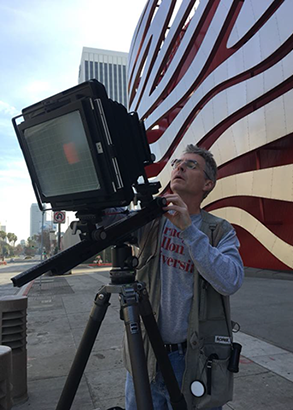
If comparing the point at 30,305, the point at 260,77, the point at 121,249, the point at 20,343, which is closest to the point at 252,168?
the point at 260,77

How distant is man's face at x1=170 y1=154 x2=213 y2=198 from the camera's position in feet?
5.21

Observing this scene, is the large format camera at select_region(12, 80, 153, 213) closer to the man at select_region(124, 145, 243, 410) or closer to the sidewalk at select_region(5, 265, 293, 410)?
the man at select_region(124, 145, 243, 410)

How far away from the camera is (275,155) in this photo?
11258 mm

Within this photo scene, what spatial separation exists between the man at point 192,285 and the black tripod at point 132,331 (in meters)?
0.09

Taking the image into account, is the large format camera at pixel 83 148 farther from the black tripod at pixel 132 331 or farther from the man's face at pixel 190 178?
the black tripod at pixel 132 331

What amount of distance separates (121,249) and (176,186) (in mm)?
418

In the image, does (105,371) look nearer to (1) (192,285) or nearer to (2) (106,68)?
(1) (192,285)

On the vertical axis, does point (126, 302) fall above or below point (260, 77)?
below

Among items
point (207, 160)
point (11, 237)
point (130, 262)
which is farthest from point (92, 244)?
point (11, 237)

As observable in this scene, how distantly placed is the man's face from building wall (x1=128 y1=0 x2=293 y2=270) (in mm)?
9496

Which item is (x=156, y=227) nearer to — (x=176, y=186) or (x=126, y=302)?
(x=176, y=186)

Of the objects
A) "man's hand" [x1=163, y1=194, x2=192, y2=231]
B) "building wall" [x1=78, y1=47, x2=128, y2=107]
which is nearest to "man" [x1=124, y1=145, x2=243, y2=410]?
"man's hand" [x1=163, y1=194, x2=192, y2=231]

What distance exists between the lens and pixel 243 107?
473 inches

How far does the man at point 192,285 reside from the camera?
4.25ft
